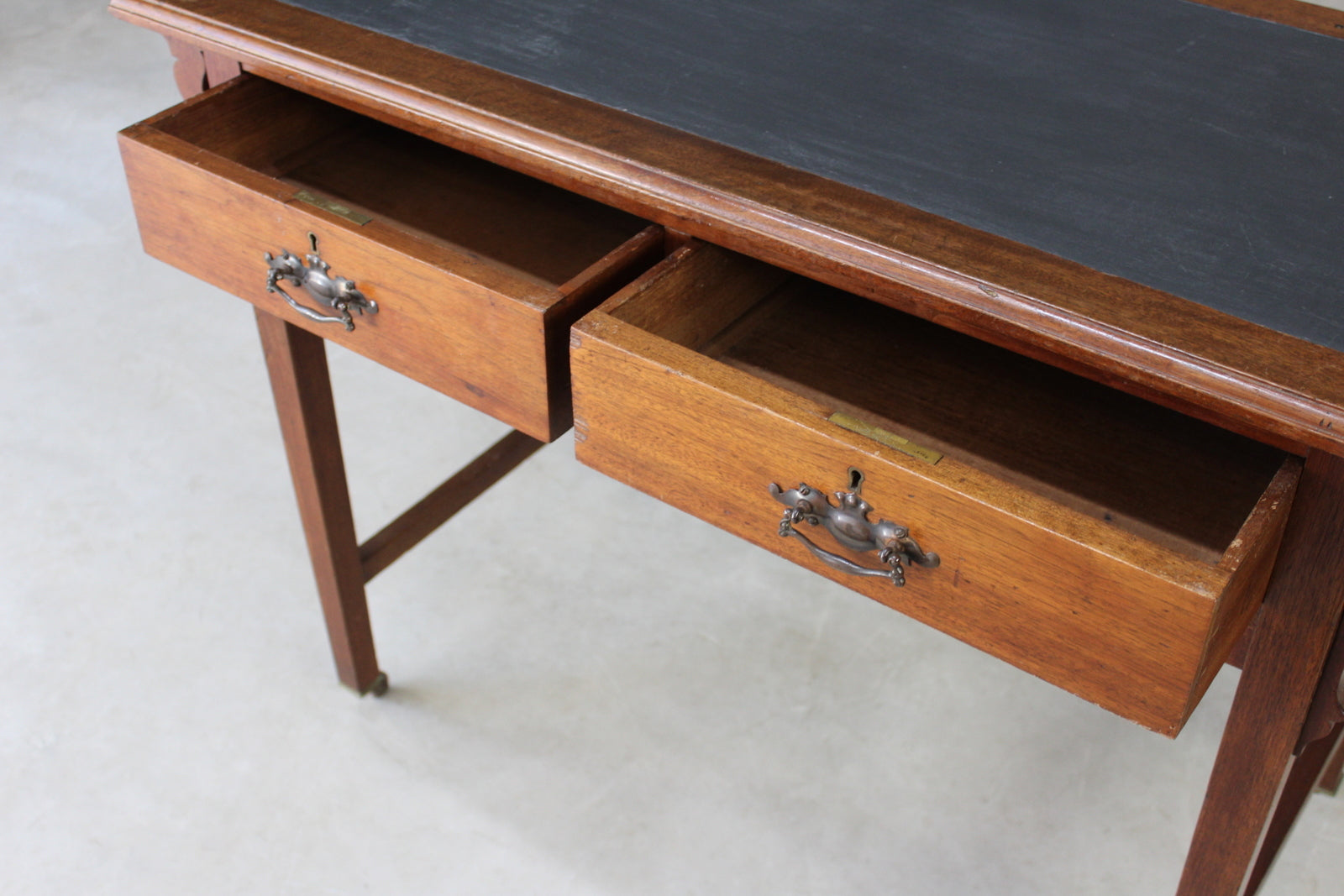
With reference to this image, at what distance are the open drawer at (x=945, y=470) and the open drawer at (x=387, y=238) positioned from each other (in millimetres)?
67

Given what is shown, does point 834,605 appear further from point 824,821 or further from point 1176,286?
point 1176,286

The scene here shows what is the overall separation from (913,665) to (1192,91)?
2.92ft

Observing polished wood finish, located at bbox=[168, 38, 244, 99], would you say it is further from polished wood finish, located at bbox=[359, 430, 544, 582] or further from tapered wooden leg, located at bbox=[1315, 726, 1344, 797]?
tapered wooden leg, located at bbox=[1315, 726, 1344, 797]

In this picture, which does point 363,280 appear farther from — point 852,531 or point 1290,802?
point 1290,802

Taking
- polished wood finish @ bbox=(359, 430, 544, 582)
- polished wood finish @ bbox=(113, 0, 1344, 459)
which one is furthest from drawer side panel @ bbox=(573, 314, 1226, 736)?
polished wood finish @ bbox=(359, 430, 544, 582)

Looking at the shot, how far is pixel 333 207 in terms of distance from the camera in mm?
1084

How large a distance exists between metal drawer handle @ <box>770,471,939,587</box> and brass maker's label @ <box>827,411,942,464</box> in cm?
3

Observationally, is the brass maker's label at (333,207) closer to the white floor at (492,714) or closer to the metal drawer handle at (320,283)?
the metal drawer handle at (320,283)

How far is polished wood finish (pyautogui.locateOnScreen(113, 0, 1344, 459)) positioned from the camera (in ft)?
2.59

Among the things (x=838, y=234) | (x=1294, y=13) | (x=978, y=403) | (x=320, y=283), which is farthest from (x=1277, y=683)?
(x=320, y=283)

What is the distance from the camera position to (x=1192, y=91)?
1084mm

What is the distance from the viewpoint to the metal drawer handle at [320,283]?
1.08m

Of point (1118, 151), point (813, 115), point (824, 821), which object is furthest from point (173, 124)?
point (824, 821)

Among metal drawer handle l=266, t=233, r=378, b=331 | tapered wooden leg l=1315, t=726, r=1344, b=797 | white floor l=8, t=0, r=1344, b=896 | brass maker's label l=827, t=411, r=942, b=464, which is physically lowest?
white floor l=8, t=0, r=1344, b=896
